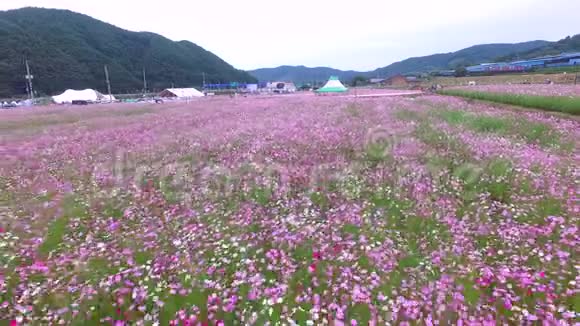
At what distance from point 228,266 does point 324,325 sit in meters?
2.32

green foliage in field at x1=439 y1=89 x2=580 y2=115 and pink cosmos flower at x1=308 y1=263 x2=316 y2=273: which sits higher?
green foliage in field at x1=439 y1=89 x2=580 y2=115

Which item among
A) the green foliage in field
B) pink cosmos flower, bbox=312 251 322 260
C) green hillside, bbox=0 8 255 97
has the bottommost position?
pink cosmos flower, bbox=312 251 322 260

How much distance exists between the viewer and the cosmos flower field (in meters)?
4.87

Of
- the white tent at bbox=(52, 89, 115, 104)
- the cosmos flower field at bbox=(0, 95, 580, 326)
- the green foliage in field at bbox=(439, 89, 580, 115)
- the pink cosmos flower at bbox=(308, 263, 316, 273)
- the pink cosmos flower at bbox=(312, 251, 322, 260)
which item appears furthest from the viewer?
the white tent at bbox=(52, 89, 115, 104)

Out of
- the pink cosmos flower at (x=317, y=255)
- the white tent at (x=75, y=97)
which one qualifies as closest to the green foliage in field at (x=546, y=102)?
the pink cosmos flower at (x=317, y=255)

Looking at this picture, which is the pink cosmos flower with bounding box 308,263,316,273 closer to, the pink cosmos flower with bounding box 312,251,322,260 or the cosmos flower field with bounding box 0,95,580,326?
the cosmos flower field with bounding box 0,95,580,326

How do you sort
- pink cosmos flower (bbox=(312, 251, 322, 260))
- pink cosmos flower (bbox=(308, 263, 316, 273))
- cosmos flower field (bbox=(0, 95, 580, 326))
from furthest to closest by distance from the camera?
pink cosmos flower (bbox=(312, 251, 322, 260))
pink cosmos flower (bbox=(308, 263, 316, 273))
cosmos flower field (bbox=(0, 95, 580, 326))

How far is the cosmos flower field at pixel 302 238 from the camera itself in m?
4.87

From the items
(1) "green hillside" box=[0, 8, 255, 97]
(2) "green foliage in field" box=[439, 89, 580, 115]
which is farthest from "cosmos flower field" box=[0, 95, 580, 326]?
(1) "green hillside" box=[0, 8, 255, 97]

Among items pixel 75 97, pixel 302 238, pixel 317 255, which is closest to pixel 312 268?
pixel 317 255

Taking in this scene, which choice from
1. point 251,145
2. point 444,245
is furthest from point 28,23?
point 444,245

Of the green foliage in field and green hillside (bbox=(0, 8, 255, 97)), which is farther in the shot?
green hillside (bbox=(0, 8, 255, 97))

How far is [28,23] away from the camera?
555 feet

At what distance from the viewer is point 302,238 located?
690cm
